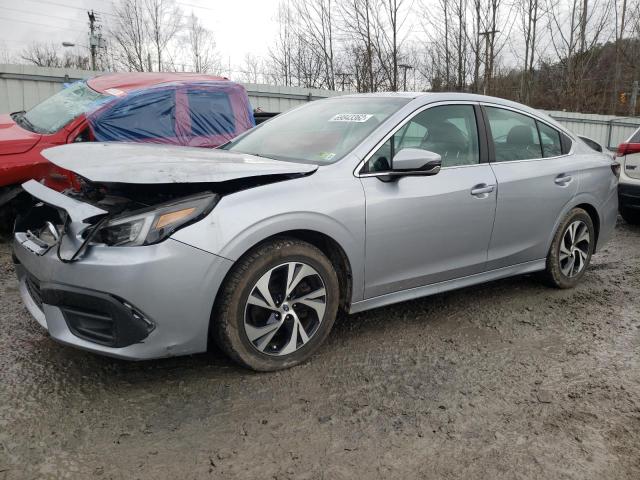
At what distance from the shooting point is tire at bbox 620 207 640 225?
740 cm

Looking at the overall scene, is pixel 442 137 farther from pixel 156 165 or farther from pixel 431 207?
pixel 156 165

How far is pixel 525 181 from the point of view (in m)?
3.88

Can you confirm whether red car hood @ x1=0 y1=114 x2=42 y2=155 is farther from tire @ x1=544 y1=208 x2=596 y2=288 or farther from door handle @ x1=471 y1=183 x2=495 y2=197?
tire @ x1=544 y1=208 x2=596 y2=288

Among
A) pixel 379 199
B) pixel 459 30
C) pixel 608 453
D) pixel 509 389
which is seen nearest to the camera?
pixel 608 453

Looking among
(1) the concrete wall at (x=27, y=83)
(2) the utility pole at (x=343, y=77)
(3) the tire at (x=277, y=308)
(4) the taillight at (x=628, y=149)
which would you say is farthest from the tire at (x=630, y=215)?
(2) the utility pole at (x=343, y=77)

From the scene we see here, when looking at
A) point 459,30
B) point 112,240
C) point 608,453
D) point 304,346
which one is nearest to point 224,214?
point 112,240

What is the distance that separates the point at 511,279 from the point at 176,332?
332cm

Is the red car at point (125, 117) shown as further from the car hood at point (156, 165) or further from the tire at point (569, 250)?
the tire at point (569, 250)

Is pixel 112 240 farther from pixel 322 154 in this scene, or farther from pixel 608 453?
pixel 608 453

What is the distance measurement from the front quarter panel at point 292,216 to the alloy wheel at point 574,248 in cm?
213

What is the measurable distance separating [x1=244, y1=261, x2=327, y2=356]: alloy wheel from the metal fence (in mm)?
10019

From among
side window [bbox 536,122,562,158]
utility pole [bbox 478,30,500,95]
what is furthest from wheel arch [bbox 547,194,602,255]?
utility pole [bbox 478,30,500,95]

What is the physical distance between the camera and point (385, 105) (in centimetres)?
355

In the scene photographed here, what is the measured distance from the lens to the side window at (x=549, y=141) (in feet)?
13.9
